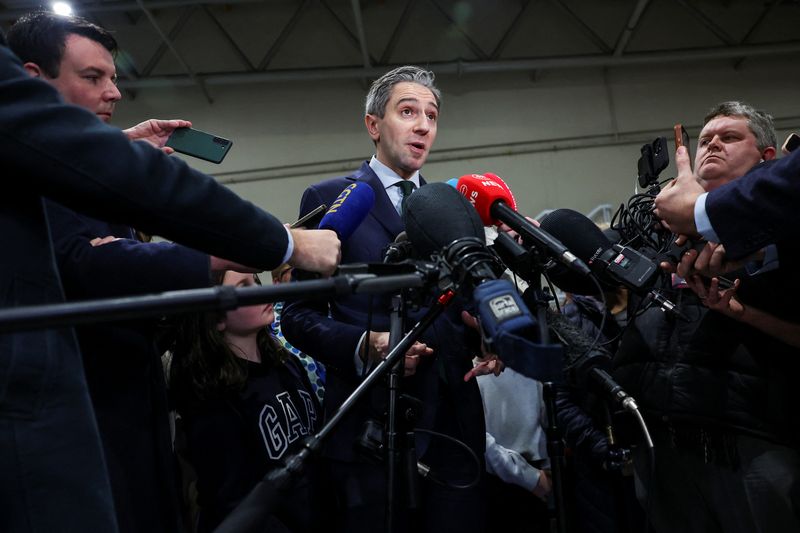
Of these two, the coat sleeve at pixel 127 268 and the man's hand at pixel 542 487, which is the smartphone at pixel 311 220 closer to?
the coat sleeve at pixel 127 268

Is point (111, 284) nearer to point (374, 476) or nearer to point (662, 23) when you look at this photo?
point (374, 476)

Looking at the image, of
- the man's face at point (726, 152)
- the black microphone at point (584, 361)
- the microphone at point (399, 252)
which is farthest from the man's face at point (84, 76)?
the man's face at point (726, 152)

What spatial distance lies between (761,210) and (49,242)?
4.87 ft

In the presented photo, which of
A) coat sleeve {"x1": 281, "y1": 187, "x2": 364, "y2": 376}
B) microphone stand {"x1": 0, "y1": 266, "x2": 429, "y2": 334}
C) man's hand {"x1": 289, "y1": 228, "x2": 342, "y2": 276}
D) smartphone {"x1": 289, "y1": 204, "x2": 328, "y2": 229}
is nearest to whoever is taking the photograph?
microphone stand {"x1": 0, "y1": 266, "x2": 429, "y2": 334}

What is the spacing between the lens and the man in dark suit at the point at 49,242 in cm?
90

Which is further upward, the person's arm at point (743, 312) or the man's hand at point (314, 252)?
the man's hand at point (314, 252)

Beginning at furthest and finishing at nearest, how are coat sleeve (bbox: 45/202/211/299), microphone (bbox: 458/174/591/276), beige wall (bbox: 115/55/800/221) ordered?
beige wall (bbox: 115/55/800/221) < microphone (bbox: 458/174/591/276) < coat sleeve (bbox: 45/202/211/299)

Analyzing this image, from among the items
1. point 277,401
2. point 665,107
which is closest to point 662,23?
point 665,107

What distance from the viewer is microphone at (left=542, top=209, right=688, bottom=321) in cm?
159

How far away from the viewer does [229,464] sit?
2.11 metres

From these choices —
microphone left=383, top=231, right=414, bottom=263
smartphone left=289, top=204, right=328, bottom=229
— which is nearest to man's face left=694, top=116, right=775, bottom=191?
microphone left=383, top=231, right=414, bottom=263

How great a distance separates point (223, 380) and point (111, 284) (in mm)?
917

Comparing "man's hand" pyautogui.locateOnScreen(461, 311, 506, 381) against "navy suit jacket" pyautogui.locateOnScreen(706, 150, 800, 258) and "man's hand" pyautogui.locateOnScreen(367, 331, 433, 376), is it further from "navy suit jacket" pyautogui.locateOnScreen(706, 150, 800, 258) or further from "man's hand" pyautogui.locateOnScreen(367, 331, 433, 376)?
"navy suit jacket" pyautogui.locateOnScreen(706, 150, 800, 258)

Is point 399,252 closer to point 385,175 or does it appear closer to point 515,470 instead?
point 385,175
